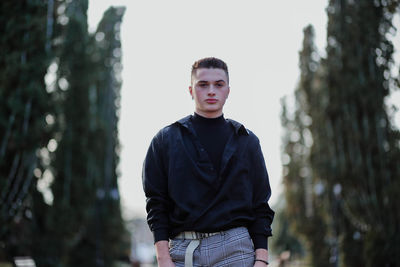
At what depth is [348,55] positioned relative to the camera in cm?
1205

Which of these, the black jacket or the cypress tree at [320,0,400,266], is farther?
the cypress tree at [320,0,400,266]

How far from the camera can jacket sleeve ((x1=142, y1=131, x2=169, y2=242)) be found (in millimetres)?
2367

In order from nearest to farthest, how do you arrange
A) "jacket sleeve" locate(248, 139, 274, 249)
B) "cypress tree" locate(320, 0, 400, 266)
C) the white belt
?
the white belt
"jacket sleeve" locate(248, 139, 274, 249)
"cypress tree" locate(320, 0, 400, 266)

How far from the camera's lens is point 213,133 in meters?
2.50

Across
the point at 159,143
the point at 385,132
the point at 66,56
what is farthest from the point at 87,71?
the point at 159,143

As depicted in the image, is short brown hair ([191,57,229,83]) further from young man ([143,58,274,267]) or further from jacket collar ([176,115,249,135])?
jacket collar ([176,115,249,135])

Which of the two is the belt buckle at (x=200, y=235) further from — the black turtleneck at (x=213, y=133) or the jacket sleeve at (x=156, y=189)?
the black turtleneck at (x=213, y=133)

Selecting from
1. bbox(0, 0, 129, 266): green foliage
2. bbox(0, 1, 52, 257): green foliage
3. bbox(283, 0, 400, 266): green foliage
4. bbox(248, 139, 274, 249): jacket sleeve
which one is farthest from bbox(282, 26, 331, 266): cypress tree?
bbox(248, 139, 274, 249): jacket sleeve

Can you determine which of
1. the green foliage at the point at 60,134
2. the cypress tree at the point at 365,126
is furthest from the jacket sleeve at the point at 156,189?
the cypress tree at the point at 365,126

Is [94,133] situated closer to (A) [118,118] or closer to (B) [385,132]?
(A) [118,118]

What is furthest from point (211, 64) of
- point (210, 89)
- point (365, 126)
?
point (365, 126)

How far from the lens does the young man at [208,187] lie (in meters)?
2.31

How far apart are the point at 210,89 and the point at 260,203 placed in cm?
57

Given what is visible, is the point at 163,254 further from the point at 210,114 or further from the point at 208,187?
the point at 210,114
